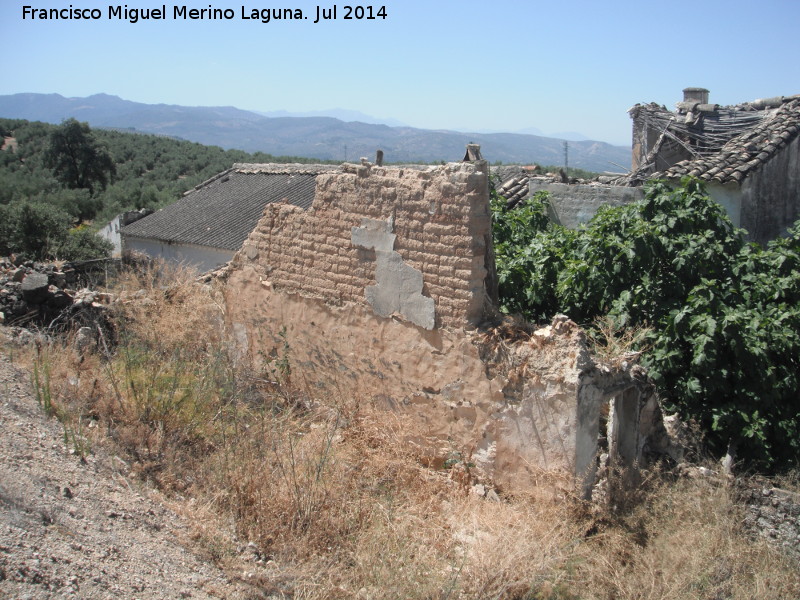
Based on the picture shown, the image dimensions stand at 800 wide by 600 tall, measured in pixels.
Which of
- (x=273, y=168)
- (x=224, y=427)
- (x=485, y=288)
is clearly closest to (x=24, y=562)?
(x=224, y=427)

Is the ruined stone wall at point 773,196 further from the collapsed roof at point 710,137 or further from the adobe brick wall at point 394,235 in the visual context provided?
the adobe brick wall at point 394,235

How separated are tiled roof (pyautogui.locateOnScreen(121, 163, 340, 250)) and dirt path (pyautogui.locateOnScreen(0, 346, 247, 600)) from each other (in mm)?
13921

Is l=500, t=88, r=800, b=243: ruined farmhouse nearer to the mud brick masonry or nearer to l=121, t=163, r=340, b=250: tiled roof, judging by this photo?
the mud brick masonry

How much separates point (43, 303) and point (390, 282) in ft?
20.2

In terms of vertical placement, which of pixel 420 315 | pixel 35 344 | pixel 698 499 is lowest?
pixel 698 499

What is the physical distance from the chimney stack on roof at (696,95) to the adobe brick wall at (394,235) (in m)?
12.6

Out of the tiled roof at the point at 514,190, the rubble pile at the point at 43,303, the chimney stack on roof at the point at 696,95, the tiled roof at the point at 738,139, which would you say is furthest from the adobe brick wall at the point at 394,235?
the chimney stack on roof at the point at 696,95

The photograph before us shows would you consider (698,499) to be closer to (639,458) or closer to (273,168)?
(639,458)

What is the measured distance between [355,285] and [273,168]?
61.1ft

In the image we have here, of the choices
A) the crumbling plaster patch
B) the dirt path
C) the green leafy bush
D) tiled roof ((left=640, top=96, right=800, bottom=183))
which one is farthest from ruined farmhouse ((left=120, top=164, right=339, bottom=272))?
the dirt path

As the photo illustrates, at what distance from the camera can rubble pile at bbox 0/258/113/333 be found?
28.0 ft

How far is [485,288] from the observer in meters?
5.69

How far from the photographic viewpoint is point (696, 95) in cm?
1559

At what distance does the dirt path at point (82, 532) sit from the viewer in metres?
3.40
